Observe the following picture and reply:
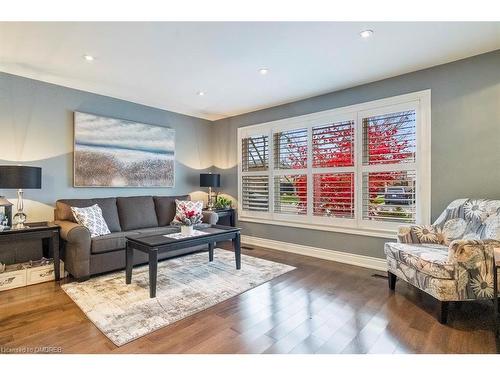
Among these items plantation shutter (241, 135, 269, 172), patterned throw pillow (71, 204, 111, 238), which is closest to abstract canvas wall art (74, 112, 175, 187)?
patterned throw pillow (71, 204, 111, 238)

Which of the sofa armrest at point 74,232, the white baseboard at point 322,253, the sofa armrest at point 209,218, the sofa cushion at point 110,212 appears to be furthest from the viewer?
the sofa armrest at point 209,218

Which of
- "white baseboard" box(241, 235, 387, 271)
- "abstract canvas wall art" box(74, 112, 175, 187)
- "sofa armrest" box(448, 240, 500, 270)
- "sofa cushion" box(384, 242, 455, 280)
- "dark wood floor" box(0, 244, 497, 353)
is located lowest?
"dark wood floor" box(0, 244, 497, 353)

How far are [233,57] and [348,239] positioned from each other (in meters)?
2.86

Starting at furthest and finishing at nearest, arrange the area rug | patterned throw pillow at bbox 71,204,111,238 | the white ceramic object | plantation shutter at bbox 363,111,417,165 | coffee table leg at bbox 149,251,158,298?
plantation shutter at bbox 363,111,417,165
patterned throw pillow at bbox 71,204,111,238
the white ceramic object
coffee table leg at bbox 149,251,158,298
the area rug

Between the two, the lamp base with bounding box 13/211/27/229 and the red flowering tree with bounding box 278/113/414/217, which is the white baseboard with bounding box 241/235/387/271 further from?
the lamp base with bounding box 13/211/27/229

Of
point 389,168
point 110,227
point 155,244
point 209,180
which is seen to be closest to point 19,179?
point 110,227

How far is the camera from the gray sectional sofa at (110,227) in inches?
121

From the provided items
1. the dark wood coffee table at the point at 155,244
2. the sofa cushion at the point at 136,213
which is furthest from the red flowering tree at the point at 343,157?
the sofa cushion at the point at 136,213

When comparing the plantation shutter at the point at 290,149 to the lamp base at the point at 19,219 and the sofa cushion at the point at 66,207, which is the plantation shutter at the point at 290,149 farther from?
the lamp base at the point at 19,219

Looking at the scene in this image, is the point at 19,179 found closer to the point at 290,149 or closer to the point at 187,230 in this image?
the point at 187,230

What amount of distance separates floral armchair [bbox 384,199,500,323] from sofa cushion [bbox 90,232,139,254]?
122 inches

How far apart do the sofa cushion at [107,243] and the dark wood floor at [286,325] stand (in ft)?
1.70

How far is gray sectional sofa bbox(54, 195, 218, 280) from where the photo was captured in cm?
306
